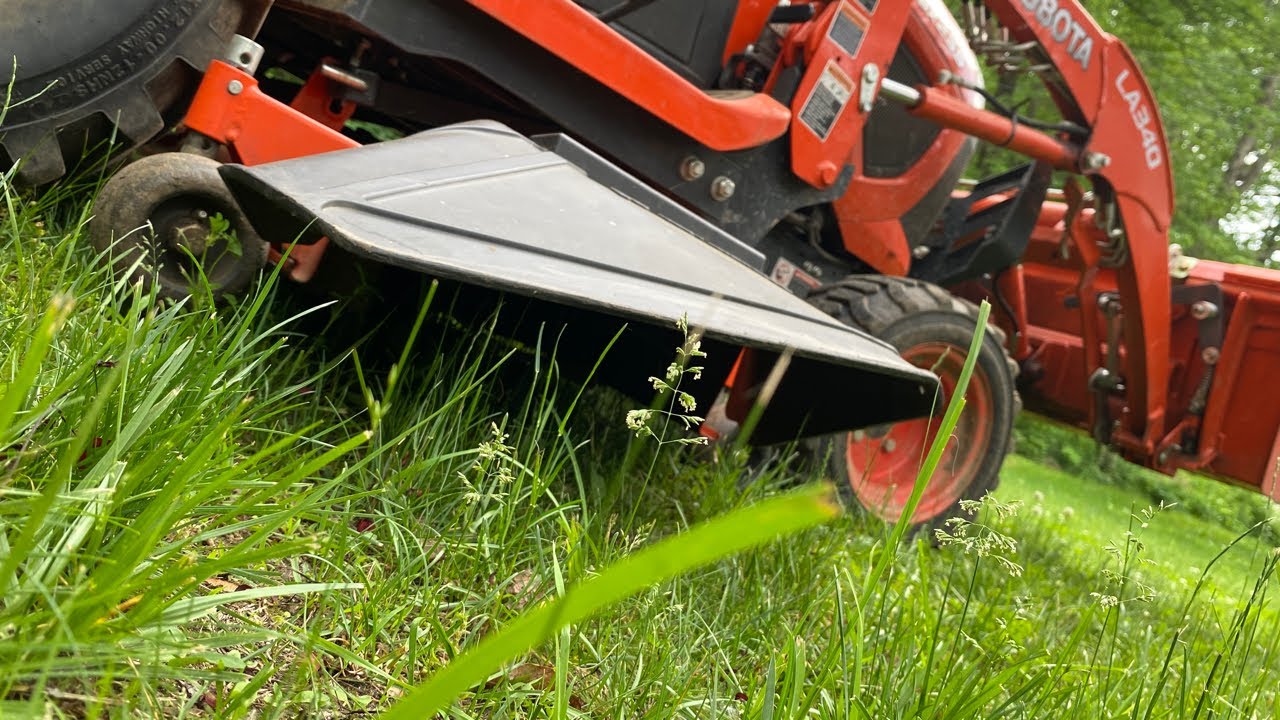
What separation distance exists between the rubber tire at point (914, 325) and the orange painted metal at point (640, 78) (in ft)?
1.96

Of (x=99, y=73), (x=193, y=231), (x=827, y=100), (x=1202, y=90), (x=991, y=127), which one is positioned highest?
(x=1202, y=90)

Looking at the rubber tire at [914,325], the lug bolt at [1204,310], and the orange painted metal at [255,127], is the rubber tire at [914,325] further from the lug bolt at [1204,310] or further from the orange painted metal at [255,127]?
the orange painted metal at [255,127]

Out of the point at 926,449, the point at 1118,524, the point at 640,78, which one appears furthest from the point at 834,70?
the point at 1118,524

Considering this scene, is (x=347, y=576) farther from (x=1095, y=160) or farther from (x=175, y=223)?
(x=1095, y=160)

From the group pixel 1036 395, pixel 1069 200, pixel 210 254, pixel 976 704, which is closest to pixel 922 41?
pixel 1069 200

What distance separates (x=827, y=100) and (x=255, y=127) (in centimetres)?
187

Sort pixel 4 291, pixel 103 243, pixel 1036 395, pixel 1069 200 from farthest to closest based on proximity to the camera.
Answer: pixel 1036 395
pixel 1069 200
pixel 103 243
pixel 4 291

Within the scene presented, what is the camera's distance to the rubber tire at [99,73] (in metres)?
2.06

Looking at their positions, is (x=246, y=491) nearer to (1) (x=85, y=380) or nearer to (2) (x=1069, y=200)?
(1) (x=85, y=380)

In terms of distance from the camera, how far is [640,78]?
294cm

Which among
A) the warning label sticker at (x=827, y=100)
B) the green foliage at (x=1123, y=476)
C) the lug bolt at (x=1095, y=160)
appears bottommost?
the green foliage at (x=1123, y=476)

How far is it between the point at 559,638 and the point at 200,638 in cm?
37

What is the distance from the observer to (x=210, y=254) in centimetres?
215

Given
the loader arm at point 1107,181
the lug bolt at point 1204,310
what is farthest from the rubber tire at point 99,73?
the lug bolt at point 1204,310
